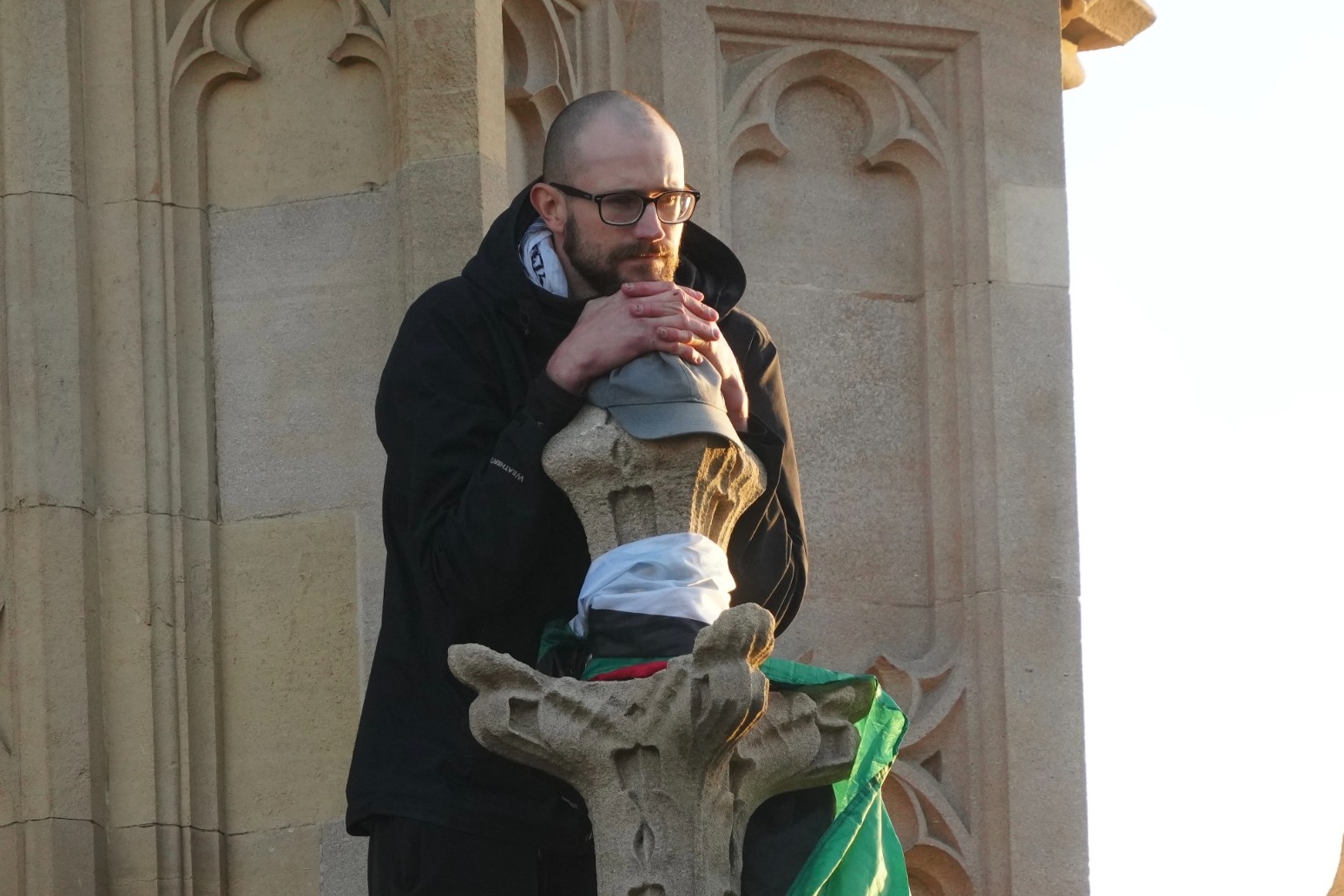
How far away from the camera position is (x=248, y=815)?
5727 millimetres

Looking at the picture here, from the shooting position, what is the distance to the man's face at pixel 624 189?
4.40 metres

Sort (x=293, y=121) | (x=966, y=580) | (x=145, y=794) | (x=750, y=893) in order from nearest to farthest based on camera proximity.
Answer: (x=750, y=893) → (x=145, y=794) → (x=293, y=121) → (x=966, y=580)

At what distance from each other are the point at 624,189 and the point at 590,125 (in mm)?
123

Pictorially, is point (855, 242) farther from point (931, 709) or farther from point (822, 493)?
point (931, 709)

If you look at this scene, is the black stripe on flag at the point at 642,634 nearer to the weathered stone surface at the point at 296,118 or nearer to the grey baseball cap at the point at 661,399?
the grey baseball cap at the point at 661,399

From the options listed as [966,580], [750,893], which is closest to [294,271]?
[966,580]

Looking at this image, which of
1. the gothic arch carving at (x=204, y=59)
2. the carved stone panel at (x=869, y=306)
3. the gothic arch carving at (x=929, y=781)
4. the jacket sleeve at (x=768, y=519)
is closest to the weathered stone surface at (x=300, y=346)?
the gothic arch carving at (x=204, y=59)

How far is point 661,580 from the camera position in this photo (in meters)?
4.14

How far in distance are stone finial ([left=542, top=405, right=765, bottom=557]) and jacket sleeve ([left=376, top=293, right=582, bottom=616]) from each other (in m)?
0.04

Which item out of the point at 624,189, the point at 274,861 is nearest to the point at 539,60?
the point at 274,861

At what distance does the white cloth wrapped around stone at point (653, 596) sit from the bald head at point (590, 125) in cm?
63

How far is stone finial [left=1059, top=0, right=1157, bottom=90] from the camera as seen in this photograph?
7.16 metres

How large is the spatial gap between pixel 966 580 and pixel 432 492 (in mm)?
2412

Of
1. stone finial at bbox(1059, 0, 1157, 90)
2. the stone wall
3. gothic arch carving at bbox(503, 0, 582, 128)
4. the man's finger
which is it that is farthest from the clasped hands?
stone finial at bbox(1059, 0, 1157, 90)
